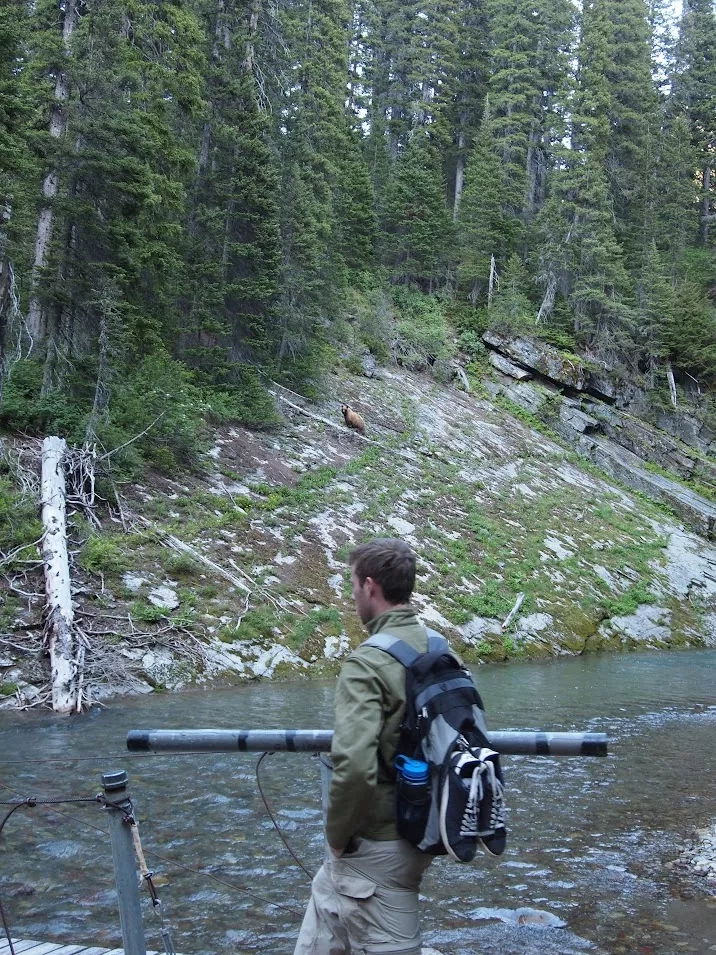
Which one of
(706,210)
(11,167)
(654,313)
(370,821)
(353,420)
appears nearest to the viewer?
(370,821)

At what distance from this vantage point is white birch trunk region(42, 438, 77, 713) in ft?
35.7

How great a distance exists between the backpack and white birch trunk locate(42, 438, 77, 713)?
890 centimetres

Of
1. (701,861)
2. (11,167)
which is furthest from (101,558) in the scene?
(701,861)

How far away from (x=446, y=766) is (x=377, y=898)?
0.64 metres

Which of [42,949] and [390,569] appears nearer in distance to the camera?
[390,569]

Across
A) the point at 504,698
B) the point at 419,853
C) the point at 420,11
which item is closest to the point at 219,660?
the point at 504,698

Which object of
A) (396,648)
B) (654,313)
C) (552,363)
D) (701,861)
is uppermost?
(654,313)

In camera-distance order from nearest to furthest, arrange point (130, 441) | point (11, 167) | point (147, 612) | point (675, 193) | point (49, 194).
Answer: point (147, 612) < point (11, 167) < point (130, 441) < point (49, 194) < point (675, 193)

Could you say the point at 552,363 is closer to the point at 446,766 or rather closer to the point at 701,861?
the point at 701,861

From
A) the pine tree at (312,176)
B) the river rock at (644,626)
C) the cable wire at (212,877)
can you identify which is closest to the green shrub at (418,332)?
the pine tree at (312,176)

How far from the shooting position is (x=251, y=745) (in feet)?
11.0

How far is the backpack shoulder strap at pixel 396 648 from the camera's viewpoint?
300cm

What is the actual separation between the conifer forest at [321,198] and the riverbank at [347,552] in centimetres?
183

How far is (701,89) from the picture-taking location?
57906 mm
